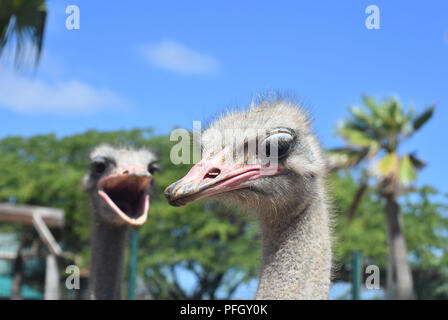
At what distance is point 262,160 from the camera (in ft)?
8.33

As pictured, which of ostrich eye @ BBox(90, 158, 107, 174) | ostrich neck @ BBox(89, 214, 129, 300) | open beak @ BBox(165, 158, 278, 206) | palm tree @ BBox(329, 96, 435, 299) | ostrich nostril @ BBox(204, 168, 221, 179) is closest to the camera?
open beak @ BBox(165, 158, 278, 206)

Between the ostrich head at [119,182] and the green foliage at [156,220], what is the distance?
13703 millimetres

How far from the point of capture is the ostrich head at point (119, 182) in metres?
3.90

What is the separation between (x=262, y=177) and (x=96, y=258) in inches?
80.6

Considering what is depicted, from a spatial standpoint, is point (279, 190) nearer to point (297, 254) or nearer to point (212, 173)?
point (297, 254)

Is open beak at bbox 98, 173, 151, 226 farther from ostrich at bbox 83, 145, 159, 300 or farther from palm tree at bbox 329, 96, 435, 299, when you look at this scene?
palm tree at bbox 329, 96, 435, 299

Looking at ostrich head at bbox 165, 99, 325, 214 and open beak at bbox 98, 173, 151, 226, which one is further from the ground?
open beak at bbox 98, 173, 151, 226

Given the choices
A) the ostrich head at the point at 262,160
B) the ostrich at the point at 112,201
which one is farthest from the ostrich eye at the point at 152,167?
the ostrich head at the point at 262,160

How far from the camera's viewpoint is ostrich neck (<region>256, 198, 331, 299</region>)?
2.53 metres

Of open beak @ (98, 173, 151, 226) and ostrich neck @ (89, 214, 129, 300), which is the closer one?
open beak @ (98, 173, 151, 226)

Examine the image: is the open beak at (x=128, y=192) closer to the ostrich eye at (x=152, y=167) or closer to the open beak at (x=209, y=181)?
the ostrich eye at (x=152, y=167)

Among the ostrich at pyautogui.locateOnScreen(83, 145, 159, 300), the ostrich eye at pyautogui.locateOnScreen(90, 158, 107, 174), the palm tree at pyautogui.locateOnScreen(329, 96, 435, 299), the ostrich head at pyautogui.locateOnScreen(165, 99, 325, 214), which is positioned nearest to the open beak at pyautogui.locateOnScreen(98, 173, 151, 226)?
the ostrich at pyautogui.locateOnScreen(83, 145, 159, 300)
